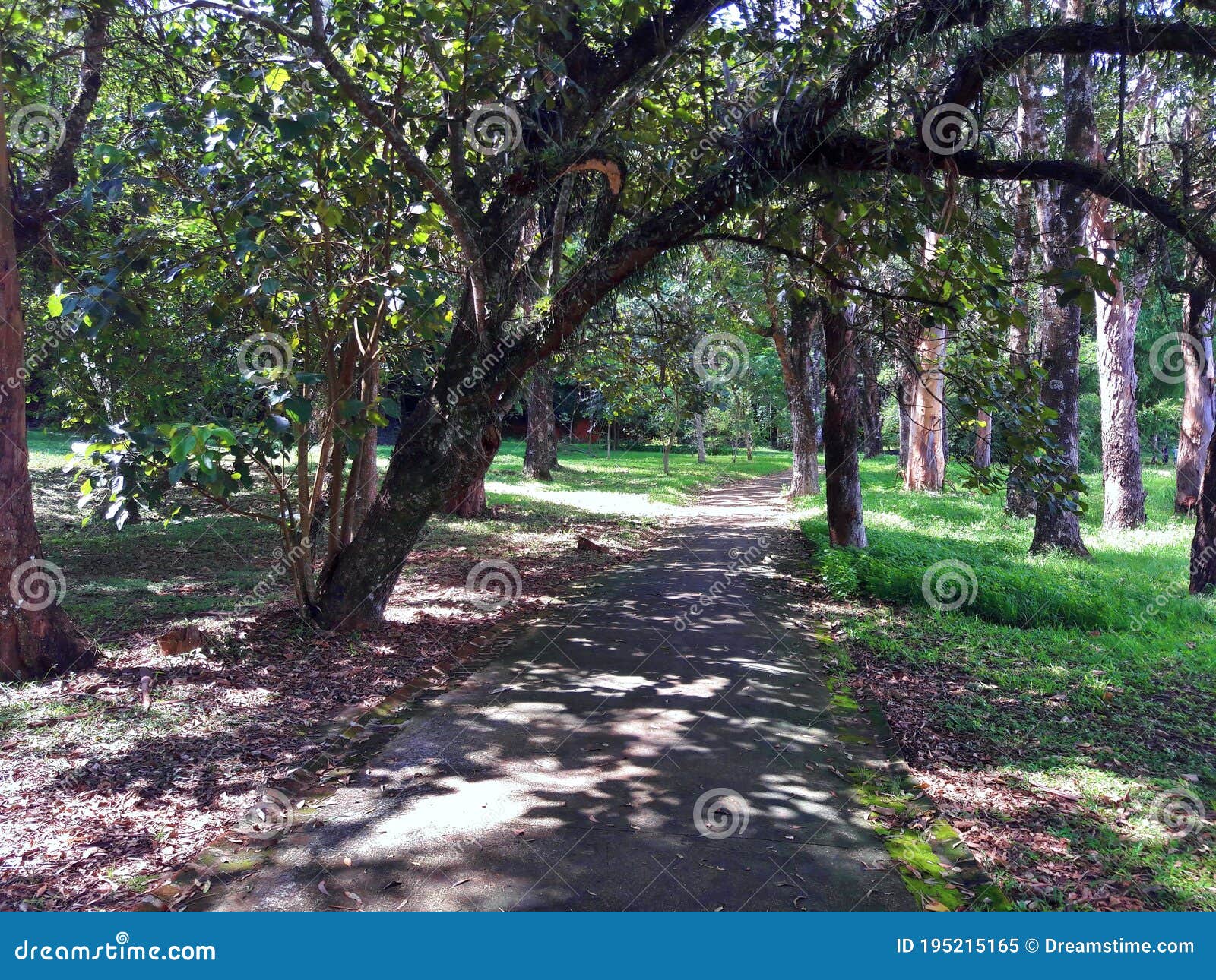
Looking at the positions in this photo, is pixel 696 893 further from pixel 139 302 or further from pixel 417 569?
pixel 417 569

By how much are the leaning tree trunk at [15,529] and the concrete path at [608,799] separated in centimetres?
254

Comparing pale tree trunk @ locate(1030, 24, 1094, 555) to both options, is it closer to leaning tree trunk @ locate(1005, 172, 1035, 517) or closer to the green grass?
leaning tree trunk @ locate(1005, 172, 1035, 517)

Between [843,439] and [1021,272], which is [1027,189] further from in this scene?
[843,439]

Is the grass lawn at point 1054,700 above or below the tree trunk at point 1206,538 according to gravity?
below

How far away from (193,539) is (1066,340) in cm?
1221

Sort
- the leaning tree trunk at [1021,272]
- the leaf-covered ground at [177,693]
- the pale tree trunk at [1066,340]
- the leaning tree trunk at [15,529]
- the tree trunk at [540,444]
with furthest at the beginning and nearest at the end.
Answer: the tree trunk at [540,444] < the leaning tree trunk at [1021,272] < the pale tree trunk at [1066,340] < the leaning tree trunk at [15,529] < the leaf-covered ground at [177,693]

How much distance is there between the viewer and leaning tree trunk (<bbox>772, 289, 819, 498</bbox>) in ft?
58.2

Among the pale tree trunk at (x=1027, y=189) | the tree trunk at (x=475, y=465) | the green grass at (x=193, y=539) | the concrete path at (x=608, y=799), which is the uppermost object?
the pale tree trunk at (x=1027, y=189)

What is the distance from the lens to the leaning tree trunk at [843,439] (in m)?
11.2

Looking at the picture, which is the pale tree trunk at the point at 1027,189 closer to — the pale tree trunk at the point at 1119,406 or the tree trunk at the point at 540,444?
the pale tree trunk at the point at 1119,406

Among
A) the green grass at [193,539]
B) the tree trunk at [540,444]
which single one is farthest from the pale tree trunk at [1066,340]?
the tree trunk at [540,444]

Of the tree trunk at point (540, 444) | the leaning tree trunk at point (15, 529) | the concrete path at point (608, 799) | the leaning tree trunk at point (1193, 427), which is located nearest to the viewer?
the concrete path at point (608, 799)

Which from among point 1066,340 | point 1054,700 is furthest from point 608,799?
point 1066,340

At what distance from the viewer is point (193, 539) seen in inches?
480
